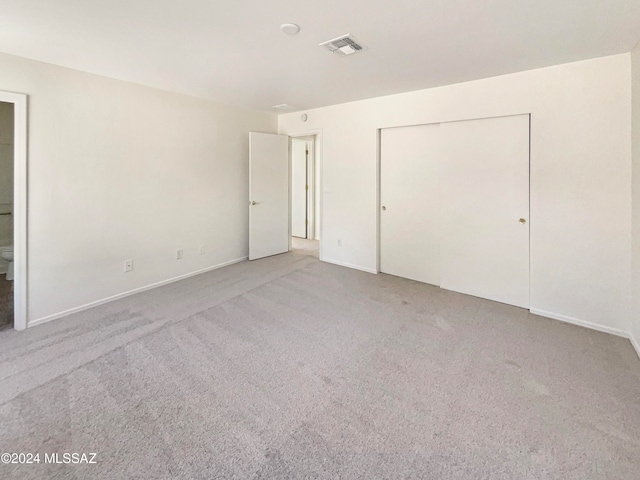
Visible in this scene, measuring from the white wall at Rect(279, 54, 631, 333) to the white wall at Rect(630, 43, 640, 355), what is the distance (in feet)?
0.34

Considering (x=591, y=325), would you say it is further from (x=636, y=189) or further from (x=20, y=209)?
(x=20, y=209)

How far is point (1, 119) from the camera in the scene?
13.3 ft

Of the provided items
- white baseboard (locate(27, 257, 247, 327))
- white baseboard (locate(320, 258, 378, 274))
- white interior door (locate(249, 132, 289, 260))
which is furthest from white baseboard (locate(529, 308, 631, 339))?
white baseboard (locate(27, 257, 247, 327))

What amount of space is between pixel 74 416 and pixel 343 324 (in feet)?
6.41

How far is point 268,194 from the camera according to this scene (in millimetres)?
5121

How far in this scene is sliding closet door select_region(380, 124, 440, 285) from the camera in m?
3.85

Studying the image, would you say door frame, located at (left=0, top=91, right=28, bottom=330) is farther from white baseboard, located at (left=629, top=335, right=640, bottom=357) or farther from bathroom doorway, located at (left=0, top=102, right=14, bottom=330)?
white baseboard, located at (left=629, top=335, right=640, bottom=357)

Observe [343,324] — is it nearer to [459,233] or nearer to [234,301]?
[234,301]

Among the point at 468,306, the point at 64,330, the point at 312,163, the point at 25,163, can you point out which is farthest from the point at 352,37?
the point at 312,163

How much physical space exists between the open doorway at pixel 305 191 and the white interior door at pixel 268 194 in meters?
1.14

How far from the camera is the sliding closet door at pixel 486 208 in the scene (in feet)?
10.3

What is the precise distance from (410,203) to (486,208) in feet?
3.10

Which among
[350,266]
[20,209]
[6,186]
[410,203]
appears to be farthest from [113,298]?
[410,203]

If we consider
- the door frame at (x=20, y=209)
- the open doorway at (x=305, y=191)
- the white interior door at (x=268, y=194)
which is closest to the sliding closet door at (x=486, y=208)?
the white interior door at (x=268, y=194)
